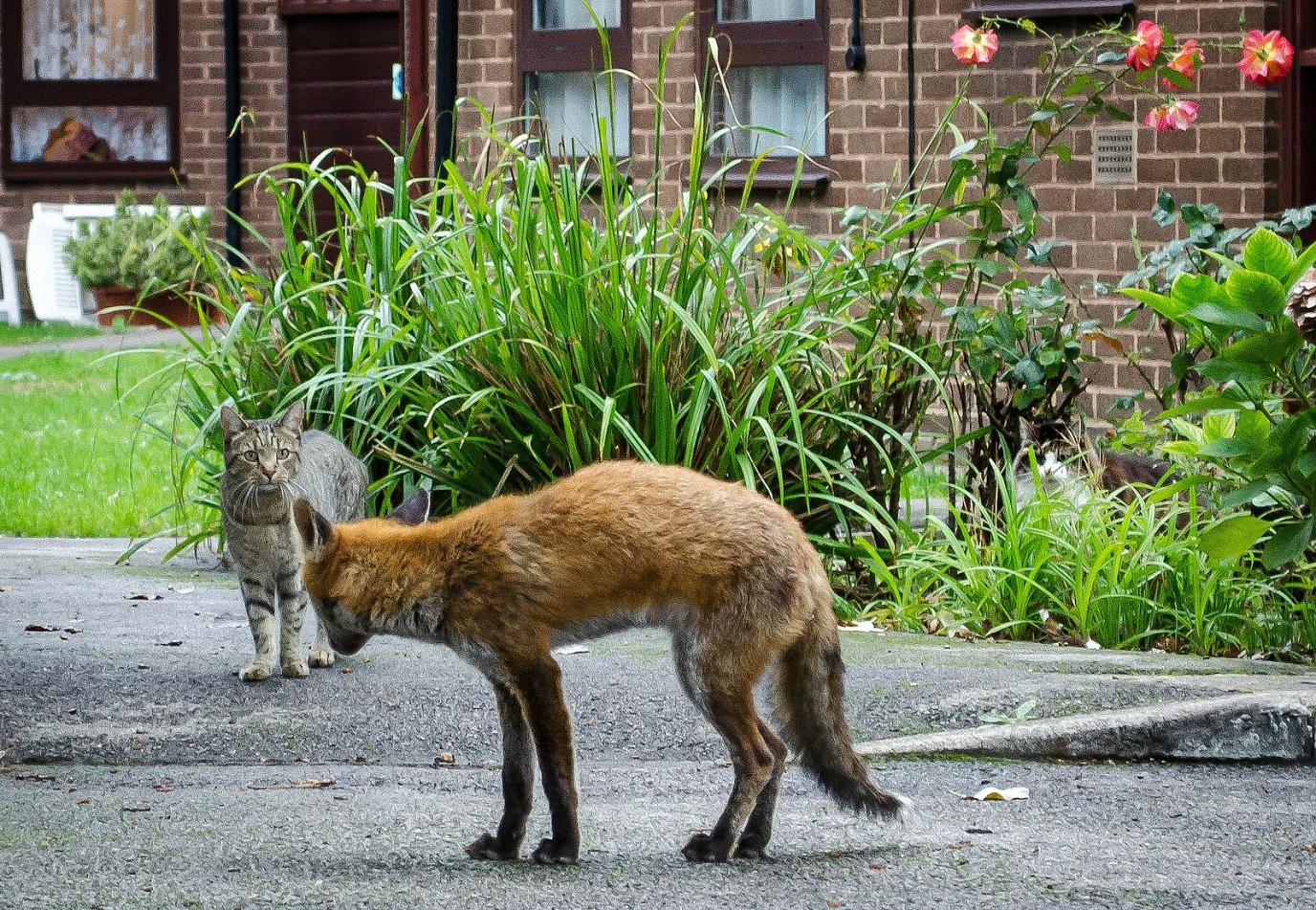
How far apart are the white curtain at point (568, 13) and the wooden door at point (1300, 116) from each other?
4.79m

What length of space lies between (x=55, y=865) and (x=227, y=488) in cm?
217

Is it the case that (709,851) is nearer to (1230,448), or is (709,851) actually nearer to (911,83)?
(1230,448)

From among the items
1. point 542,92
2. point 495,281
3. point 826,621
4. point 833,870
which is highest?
point 542,92

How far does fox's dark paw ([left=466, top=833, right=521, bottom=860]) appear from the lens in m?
4.42

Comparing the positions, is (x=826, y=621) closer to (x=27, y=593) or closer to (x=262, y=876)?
Result: (x=262, y=876)

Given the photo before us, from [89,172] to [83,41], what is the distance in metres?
1.85

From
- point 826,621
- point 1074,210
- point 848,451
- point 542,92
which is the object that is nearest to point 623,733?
point 826,621

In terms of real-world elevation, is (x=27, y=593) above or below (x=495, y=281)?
below

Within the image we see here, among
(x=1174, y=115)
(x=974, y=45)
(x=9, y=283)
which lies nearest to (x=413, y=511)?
(x=974, y=45)

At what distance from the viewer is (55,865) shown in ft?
14.4

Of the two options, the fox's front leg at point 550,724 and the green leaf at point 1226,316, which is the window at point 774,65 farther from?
the fox's front leg at point 550,724

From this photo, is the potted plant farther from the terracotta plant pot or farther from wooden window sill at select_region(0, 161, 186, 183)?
wooden window sill at select_region(0, 161, 186, 183)

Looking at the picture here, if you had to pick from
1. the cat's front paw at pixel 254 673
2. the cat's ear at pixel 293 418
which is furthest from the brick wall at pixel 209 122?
the cat's front paw at pixel 254 673

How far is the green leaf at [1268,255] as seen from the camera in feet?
19.1
